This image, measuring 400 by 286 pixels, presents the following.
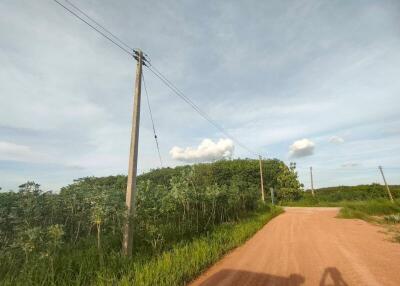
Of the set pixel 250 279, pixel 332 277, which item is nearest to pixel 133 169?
pixel 250 279

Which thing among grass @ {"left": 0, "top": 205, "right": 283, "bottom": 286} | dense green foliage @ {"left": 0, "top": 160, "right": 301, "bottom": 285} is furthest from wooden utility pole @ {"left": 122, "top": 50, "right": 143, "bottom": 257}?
grass @ {"left": 0, "top": 205, "right": 283, "bottom": 286}

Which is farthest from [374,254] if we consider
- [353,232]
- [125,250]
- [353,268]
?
[125,250]

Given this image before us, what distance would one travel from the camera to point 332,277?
5.55m

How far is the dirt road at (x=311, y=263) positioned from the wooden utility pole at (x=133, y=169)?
2108 mm

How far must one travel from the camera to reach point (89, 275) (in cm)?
530

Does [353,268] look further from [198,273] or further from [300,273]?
[198,273]

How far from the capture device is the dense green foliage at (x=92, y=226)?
5195mm

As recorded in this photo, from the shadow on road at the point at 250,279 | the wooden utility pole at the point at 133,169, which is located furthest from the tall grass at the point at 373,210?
the wooden utility pole at the point at 133,169

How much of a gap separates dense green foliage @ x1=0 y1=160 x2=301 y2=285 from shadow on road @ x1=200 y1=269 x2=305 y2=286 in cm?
169

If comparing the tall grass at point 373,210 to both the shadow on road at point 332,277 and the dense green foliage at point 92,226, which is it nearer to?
the dense green foliage at point 92,226

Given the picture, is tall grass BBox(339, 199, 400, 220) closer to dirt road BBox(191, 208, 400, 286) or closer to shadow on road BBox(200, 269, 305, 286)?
dirt road BBox(191, 208, 400, 286)

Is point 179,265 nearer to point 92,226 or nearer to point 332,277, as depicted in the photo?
point 332,277

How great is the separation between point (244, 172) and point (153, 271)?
38764 mm

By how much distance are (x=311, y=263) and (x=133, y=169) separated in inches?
201
